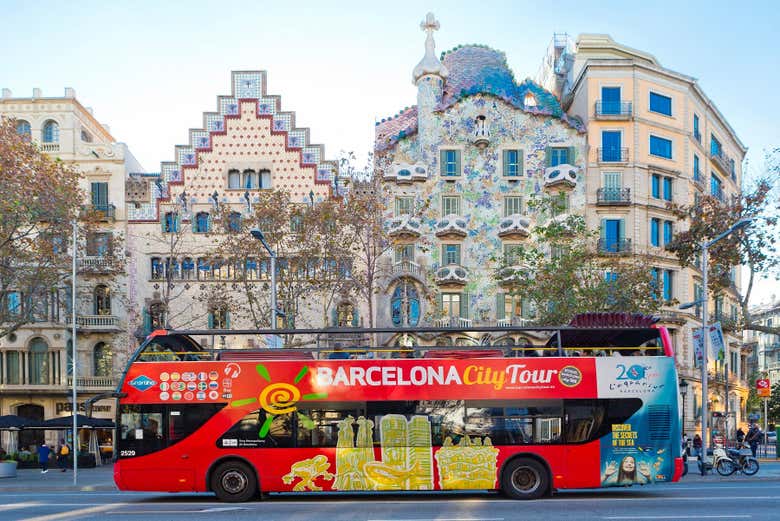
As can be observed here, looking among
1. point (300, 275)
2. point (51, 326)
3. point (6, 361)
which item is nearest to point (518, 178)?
point (300, 275)

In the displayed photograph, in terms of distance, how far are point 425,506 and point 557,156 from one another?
112 ft

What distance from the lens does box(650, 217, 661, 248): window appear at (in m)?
47.0

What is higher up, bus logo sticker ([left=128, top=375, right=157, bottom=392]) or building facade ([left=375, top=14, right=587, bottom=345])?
building facade ([left=375, top=14, right=587, bottom=345])

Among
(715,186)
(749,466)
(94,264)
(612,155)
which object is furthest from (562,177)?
(94,264)

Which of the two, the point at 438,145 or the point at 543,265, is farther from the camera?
the point at 438,145

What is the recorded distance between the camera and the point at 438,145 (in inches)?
1859

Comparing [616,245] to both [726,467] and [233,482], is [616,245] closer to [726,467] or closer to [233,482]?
[726,467]

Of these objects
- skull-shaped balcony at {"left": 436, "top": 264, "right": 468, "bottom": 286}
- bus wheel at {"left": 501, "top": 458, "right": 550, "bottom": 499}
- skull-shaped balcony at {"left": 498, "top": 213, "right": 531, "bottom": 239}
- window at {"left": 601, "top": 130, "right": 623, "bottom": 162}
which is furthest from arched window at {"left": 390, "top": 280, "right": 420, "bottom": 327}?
bus wheel at {"left": 501, "top": 458, "right": 550, "bottom": 499}

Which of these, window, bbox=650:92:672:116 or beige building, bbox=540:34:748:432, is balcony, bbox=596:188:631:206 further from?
window, bbox=650:92:672:116

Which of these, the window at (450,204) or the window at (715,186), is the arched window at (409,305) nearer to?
the window at (450,204)

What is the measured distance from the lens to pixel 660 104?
4812cm

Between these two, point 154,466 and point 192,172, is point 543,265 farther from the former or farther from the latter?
point 154,466

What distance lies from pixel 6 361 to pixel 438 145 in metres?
28.9

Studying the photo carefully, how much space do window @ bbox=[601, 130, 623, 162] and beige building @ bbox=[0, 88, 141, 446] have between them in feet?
95.3
